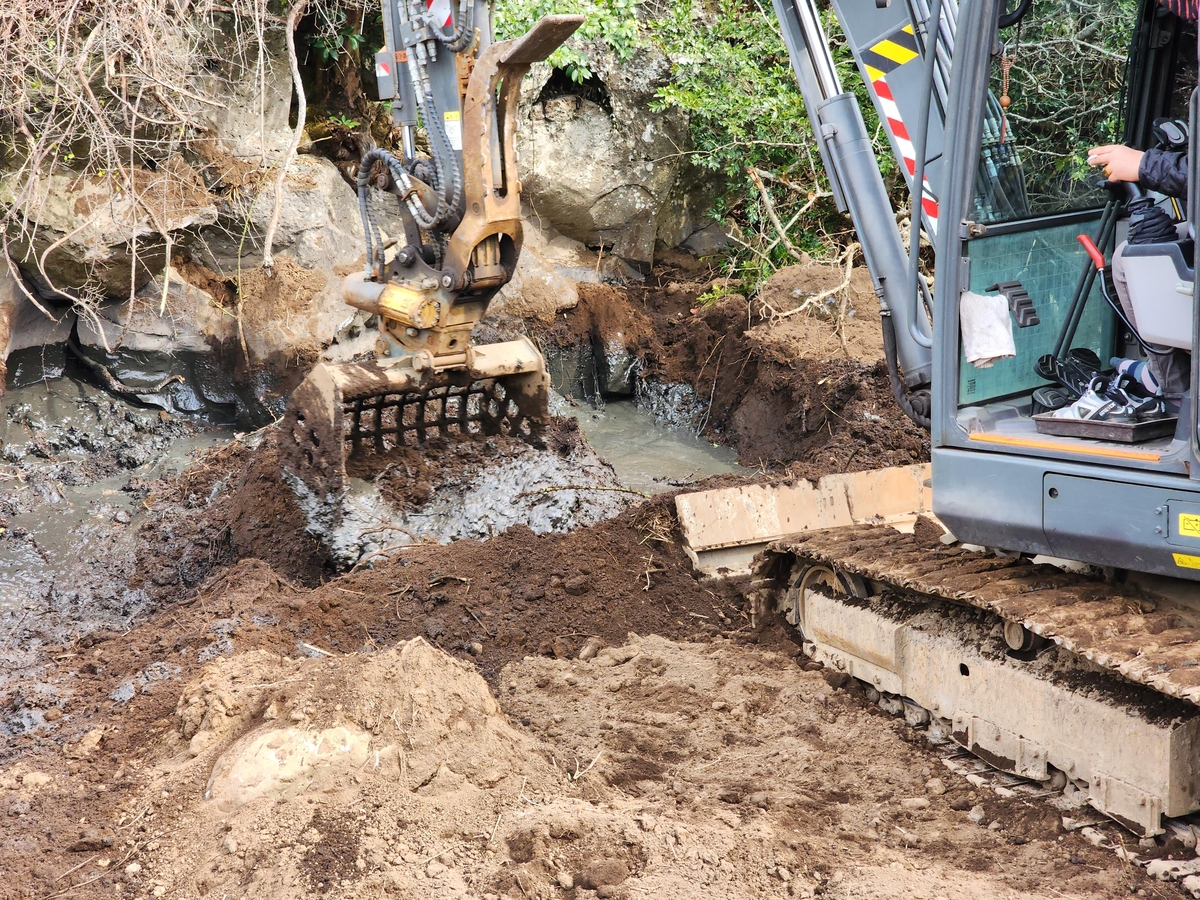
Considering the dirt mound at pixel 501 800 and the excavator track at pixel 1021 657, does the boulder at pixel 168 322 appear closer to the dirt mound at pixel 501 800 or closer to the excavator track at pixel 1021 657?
the dirt mound at pixel 501 800

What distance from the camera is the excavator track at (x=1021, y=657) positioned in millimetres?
2660

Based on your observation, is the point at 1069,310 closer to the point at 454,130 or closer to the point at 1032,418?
the point at 1032,418

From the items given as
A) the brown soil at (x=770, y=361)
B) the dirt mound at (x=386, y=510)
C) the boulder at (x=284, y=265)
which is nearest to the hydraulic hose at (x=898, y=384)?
the brown soil at (x=770, y=361)

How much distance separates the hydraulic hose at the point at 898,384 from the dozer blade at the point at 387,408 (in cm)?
265

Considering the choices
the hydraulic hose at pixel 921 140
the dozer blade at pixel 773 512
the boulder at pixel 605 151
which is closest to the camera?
the hydraulic hose at pixel 921 140

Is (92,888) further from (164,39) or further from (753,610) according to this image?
(164,39)

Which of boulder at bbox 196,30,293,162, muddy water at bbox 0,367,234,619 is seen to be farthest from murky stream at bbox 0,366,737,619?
boulder at bbox 196,30,293,162

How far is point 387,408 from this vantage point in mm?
5652

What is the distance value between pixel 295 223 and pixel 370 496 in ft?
11.1

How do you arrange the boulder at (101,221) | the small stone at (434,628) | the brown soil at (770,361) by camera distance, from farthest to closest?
1. the boulder at (101,221)
2. the brown soil at (770,361)
3. the small stone at (434,628)

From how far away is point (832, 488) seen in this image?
495 centimetres

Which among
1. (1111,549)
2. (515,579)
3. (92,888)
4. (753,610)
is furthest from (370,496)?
(1111,549)

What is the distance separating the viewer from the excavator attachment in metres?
5.14

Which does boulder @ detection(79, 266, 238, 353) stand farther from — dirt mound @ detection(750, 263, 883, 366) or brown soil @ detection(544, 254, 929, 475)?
dirt mound @ detection(750, 263, 883, 366)
